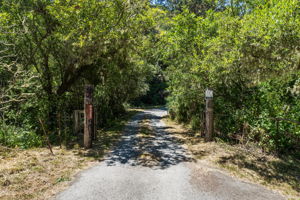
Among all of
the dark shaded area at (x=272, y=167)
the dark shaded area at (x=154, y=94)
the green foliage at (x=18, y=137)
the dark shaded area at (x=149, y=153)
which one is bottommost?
the dark shaded area at (x=272, y=167)

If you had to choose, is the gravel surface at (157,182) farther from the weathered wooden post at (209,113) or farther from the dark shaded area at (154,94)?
the dark shaded area at (154,94)

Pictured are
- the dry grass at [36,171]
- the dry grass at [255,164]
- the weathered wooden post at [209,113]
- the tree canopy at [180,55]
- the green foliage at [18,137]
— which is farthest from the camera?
the weathered wooden post at [209,113]

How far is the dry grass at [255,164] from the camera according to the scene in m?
4.89

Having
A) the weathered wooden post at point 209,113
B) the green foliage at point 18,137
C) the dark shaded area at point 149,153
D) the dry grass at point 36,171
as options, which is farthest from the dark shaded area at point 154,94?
the dry grass at point 36,171

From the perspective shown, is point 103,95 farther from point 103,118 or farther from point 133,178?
point 133,178

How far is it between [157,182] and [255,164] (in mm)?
3274

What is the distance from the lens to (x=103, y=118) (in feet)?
44.5

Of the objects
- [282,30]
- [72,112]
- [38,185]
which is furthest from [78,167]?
[282,30]

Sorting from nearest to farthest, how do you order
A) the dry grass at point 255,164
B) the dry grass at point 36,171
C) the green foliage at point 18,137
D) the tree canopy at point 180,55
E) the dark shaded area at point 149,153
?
the dry grass at point 36,171 → the dry grass at point 255,164 → the tree canopy at point 180,55 → the dark shaded area at point 149,153 → the green foliage at point 18,137

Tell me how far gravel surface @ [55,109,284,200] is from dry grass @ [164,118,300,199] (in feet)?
1.32

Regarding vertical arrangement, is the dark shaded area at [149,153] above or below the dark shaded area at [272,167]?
above

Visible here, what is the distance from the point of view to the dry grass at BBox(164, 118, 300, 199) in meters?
4.89

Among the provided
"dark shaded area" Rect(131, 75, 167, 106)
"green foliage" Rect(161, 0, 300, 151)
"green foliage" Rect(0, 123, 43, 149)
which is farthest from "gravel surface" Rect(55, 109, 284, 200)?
"dark shaded area" Rect(131, 75, 167, 106)

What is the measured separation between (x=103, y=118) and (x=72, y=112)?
150 inches
